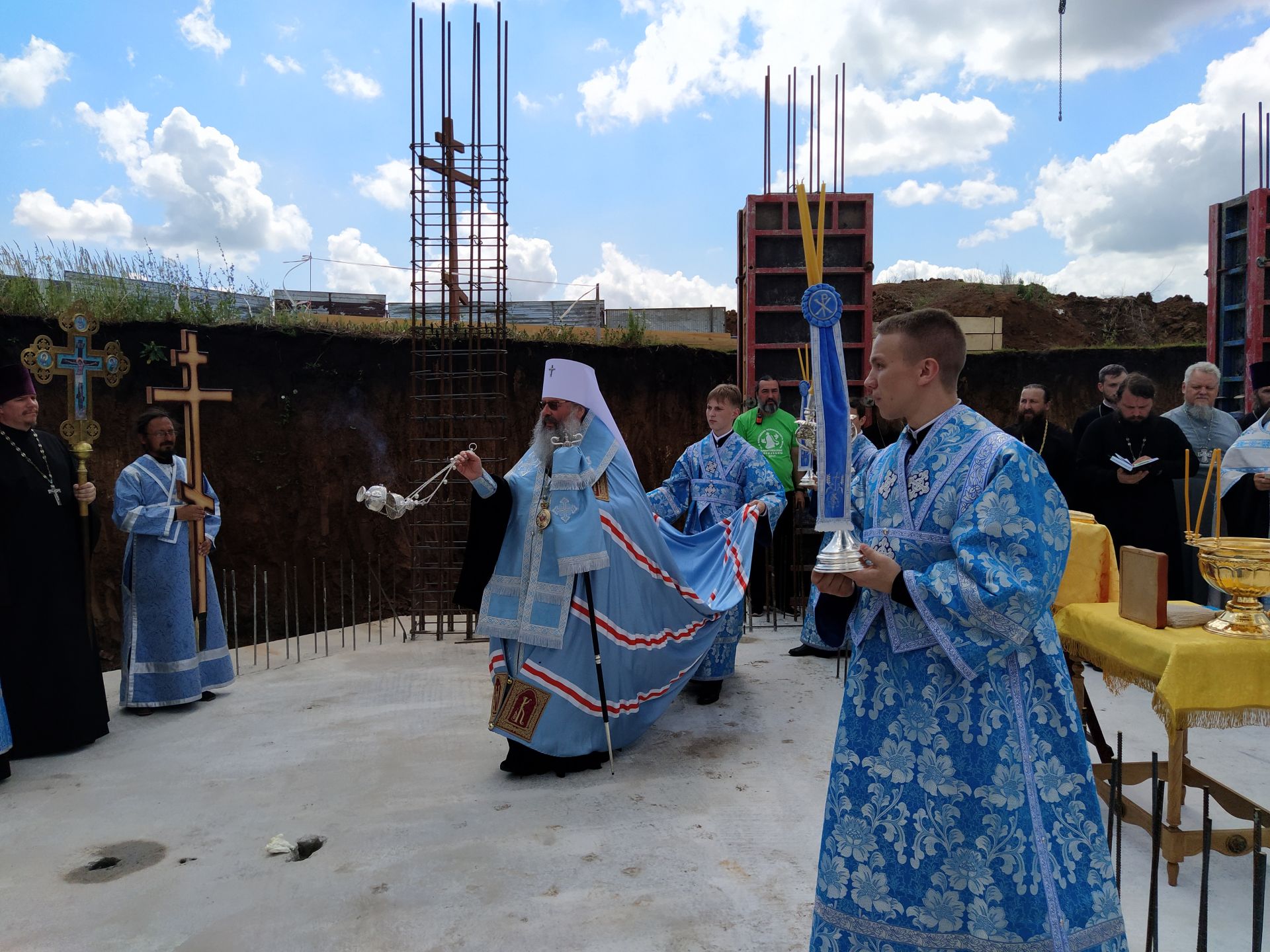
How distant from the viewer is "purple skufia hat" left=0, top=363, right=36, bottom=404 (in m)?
5.29

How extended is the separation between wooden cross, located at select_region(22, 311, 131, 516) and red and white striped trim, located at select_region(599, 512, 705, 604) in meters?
3.27

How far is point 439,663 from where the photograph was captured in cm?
748

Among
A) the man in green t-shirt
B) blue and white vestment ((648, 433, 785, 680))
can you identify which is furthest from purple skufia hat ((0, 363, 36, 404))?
the man in green t-shirt

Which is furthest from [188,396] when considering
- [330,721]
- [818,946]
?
[818,946]

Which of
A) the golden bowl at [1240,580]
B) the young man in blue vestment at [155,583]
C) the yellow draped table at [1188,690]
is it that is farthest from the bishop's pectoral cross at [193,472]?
the golden bowl at [1240,580]

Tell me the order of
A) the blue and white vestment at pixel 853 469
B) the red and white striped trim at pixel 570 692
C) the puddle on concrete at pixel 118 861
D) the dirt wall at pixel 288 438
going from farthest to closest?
the dirt wall at pixel 288 438, the red and white striped trim at pixel 570 692, the puddle on concrete at pixel 118 861, the blue and white vestment at pixel 853 469

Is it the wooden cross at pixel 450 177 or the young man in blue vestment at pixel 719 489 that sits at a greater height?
the wooden cross at pixel 450 177

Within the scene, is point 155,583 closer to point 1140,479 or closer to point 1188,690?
point 1188,690

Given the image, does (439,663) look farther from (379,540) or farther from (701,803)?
(379,540)

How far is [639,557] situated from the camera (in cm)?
515

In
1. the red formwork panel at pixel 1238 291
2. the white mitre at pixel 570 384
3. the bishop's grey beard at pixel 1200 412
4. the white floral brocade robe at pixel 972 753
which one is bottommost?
the white floral brocade robe at pixel 972 753

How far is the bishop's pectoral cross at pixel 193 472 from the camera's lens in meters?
6.36

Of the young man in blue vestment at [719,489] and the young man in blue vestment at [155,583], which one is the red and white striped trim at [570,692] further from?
the young man in blue vestment at [155,583]

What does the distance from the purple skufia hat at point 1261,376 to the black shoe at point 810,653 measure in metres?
3.49
